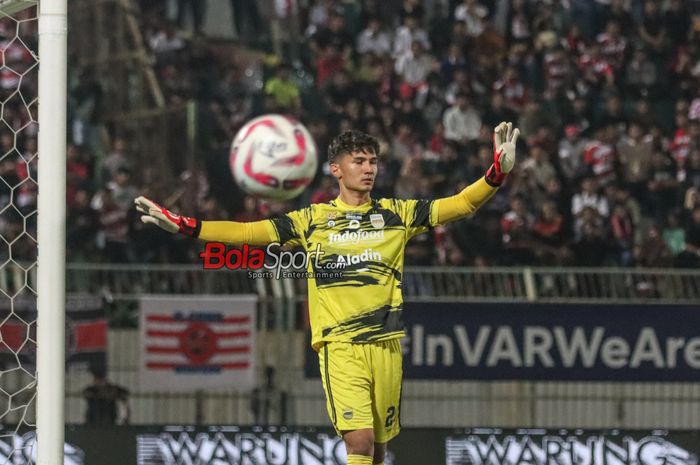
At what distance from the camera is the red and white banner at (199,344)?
12.7 metres

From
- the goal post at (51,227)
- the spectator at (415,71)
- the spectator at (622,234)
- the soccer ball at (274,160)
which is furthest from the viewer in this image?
the spectator at (415,71)

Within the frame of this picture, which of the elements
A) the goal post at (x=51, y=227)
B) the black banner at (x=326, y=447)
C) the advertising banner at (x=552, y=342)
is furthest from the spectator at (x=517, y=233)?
the goal post at (x=51, y=227)

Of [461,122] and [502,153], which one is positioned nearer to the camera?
[502,153]

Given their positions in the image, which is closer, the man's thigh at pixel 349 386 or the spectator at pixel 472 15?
the man's thigh at pixel 349 386

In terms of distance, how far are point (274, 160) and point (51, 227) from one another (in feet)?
14.2

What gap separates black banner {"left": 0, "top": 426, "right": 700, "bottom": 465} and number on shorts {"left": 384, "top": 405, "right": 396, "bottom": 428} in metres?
3.43

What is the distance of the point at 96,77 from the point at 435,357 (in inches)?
295

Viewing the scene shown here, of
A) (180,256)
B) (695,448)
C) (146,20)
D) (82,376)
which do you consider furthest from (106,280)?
(146,20)

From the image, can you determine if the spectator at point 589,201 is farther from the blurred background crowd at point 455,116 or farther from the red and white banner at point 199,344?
the red and white banner at point 199,344

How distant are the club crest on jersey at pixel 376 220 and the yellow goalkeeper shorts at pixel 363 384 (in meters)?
0.61

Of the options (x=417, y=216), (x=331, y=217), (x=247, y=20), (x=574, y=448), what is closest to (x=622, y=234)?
(x=574, y=448)

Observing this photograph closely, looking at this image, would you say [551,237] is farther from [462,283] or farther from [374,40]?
[374,40]

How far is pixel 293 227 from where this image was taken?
303 inches

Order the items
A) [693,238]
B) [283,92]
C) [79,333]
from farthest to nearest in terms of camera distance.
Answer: [283,92] < [693,238] < [79,333]
